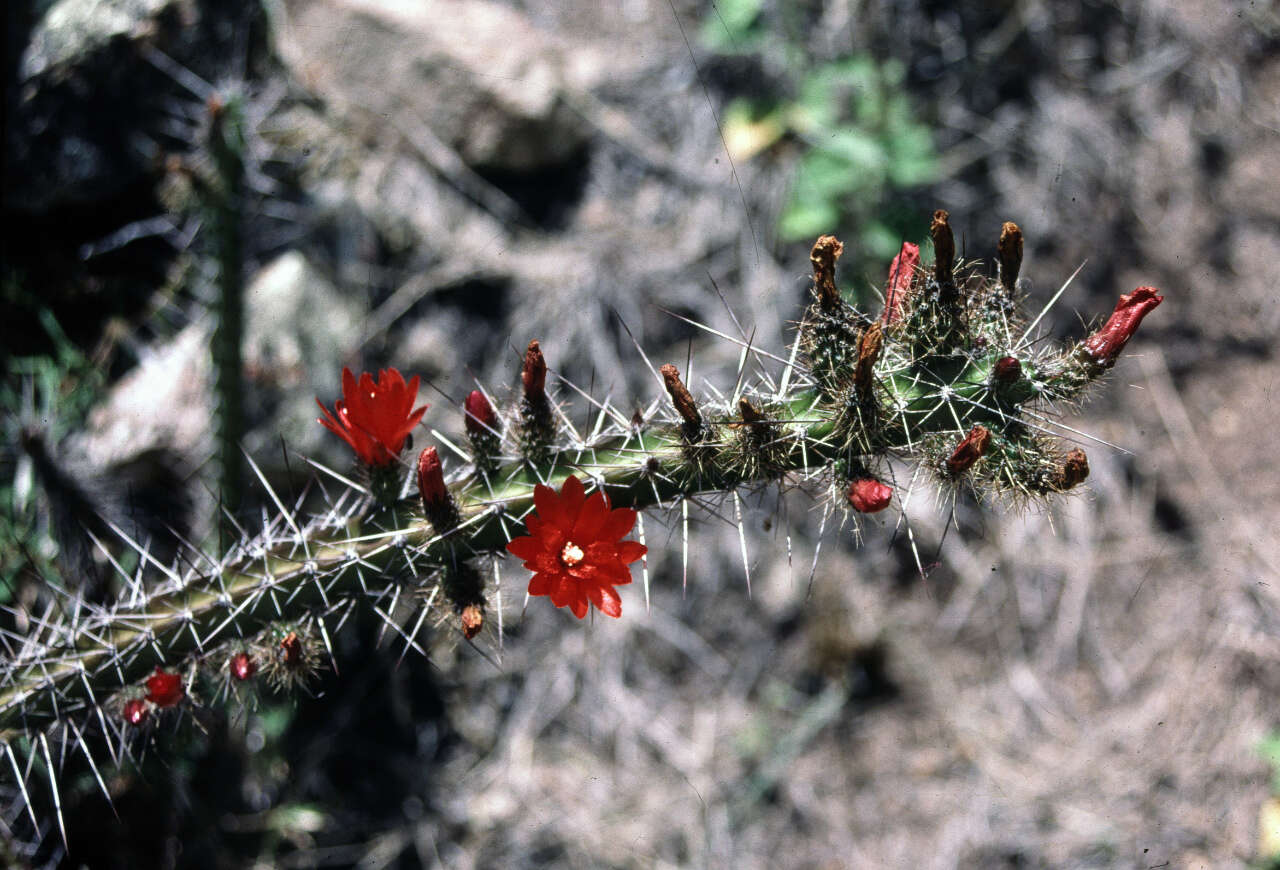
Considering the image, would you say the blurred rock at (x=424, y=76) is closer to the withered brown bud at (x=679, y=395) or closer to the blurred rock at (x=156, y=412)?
the blurred rock at (x=156, y=412)

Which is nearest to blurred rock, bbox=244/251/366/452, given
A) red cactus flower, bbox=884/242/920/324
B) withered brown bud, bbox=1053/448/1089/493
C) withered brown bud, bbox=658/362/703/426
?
withered brown bud, bbox=658/362/703/426

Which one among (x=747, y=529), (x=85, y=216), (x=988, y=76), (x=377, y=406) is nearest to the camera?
(x=377, y=406)

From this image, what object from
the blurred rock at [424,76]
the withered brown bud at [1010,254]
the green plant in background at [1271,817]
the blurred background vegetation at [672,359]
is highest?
the blurred rock at [424,76]

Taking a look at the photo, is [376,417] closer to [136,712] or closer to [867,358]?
[136,712]

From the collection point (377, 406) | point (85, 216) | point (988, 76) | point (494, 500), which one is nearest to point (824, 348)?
point (494, 500)

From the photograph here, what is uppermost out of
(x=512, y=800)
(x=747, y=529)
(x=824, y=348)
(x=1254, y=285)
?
(x=824, y=348)

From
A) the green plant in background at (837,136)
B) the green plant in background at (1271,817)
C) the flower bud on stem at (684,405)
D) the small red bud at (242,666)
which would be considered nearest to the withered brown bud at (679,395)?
the flower bud on stem at (684,405)

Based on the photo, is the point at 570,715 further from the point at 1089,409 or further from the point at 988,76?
the point at 988,76
